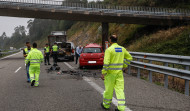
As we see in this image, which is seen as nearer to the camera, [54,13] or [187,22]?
[187,22]

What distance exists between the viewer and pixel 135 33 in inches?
1435

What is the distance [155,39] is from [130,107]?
76.2 ft

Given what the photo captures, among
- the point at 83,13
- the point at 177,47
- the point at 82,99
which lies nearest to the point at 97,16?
the point at 83,13

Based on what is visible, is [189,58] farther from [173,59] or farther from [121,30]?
[121,30]

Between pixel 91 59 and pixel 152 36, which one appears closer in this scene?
pixel 91 59

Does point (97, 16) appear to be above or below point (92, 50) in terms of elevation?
above

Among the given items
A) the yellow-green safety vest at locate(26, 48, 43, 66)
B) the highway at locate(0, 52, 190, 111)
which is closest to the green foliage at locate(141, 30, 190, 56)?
the highway at locate(0, 52, 190, 111)

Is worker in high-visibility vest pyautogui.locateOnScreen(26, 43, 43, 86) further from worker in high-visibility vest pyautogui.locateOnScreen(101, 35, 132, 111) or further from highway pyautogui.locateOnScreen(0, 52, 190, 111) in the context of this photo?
worker in high-visibility vest pyautogui.locateOnScreen(101, 35, 132, 111)

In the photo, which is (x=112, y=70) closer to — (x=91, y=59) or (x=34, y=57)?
(x=34, y=57)

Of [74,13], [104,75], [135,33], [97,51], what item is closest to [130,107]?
[104,75]

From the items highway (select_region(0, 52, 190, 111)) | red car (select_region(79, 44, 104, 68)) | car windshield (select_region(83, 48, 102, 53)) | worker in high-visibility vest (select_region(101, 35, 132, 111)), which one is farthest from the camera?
car windshield (select_region(83, 48, 102, 53))

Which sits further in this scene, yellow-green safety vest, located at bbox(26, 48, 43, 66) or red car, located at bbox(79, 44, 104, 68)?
red car, located at bbox(79, 44, 104, 68)

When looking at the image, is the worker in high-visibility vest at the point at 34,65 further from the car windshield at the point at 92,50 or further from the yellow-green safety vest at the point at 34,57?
the car windshield at the point at 92,50

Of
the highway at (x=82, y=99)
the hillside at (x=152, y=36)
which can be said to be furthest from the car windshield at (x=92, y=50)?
the hillside at (x=152, y=36)
